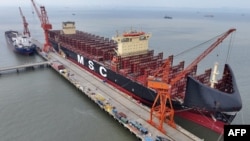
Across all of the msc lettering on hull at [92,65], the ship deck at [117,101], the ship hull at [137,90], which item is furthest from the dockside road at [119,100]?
the msc lettering on hull at [92,65]

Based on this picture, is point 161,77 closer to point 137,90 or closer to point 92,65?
point 137,90

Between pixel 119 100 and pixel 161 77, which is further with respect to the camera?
pixel 119 100

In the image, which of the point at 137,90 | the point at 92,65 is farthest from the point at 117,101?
the point at 92,65

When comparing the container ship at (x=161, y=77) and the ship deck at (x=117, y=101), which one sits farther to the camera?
the ship deck at (x=117, y=101)

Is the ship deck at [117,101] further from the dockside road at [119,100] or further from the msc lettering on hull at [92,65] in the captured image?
the msc lettering on hull at [92,65]

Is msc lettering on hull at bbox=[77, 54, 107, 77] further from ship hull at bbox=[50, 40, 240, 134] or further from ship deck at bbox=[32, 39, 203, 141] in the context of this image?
ship deck at bbox=[32, 39, 203, 141]

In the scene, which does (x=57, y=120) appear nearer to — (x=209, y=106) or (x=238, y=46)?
(x=209, y=106)
